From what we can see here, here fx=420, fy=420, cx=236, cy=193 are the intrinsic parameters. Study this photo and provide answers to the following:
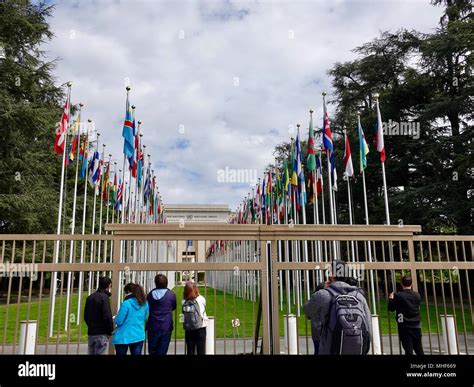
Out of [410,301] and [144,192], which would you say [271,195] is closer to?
[144,192]

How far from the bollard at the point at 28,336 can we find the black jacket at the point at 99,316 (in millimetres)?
797

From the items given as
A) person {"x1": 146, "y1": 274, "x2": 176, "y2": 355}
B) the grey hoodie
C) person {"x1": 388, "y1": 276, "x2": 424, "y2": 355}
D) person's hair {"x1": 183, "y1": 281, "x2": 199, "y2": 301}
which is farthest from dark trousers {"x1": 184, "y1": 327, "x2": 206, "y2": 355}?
person {"x1": 388, "y1": 276, "x2": 424, "y2": 355}

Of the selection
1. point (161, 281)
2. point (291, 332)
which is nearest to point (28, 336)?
point (161, 281)

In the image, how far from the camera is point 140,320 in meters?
6.34

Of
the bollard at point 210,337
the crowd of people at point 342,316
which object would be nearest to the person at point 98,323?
the bollard at point 210,337

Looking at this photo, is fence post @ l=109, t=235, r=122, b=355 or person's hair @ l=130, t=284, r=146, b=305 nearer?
person's hair @ l=130, t=284, r=146, b=305

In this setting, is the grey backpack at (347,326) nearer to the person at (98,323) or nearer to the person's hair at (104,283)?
the person at (98,323)

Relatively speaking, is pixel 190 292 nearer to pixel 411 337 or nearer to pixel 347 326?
pixel 347 326

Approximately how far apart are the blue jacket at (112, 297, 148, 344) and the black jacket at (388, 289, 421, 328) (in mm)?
4272

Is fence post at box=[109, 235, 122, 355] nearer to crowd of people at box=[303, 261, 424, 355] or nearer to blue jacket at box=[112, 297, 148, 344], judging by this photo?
blue jacket at box=[112, 297, 148, 344]

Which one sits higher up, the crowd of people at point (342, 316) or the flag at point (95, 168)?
the flag at point (95, 168)

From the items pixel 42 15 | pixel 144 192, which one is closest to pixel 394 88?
pixel 144 192

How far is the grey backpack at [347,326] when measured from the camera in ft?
15.0

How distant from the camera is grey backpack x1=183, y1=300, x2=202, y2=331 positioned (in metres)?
6.73
